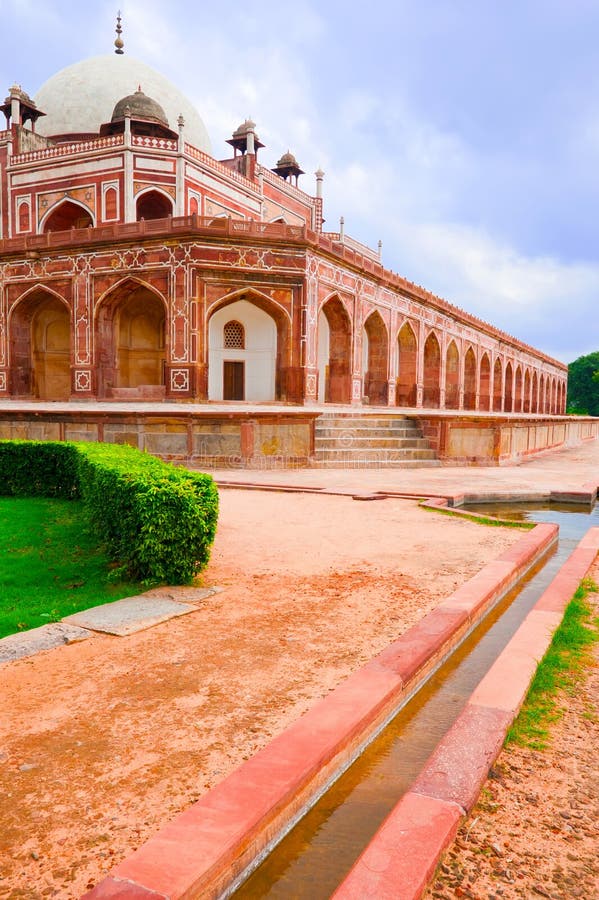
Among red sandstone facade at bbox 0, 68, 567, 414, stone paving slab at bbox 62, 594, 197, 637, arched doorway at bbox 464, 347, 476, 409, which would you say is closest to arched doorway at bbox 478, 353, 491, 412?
arched doorway at bbox 464, 347, 476, 409

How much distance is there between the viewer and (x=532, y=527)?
5.81 metres

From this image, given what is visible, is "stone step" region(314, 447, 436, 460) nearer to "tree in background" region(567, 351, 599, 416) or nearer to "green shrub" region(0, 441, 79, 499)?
"green shrub" region(0, 441, 79, 499)

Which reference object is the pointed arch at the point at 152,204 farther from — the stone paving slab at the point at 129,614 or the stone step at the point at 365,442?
the stone paving slab at the point at 129,614

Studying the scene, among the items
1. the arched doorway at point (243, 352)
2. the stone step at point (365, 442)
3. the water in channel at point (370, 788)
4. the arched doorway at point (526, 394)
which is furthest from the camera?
the arched doorway at point (526, 394)

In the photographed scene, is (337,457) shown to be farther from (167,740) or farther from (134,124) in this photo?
(134,124)

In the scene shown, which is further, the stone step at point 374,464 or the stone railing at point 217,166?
the stone railing at point 217,166

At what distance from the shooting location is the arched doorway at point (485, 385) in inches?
1300

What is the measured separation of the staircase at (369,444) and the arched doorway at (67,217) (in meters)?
16.0

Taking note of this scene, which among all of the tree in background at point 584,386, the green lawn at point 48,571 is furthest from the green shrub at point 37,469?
the tree in background at point 584,386

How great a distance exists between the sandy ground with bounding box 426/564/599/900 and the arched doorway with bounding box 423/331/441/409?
2576 cm

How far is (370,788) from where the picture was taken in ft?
6.40

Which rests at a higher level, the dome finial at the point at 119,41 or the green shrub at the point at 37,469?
the dome finial at the point at 119,41

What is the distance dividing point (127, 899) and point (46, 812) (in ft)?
1.55

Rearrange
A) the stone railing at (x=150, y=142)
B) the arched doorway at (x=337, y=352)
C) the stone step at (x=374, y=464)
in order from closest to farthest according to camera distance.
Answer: the stone step at (x=374, y=464) → the arched doorway at (x=337, y=352) → the stone railing at (x=150, y=142)
